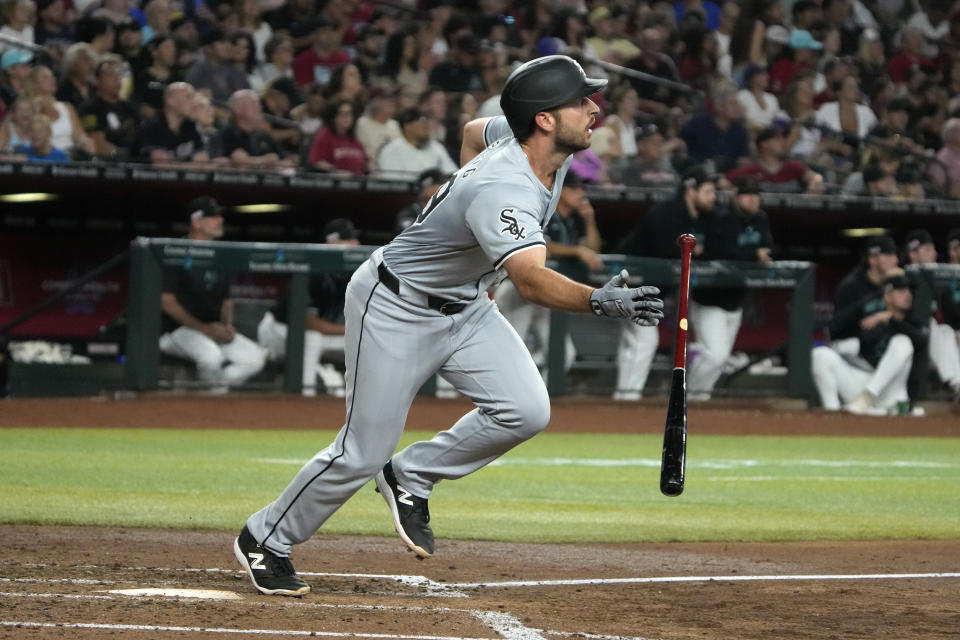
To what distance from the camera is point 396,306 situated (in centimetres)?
484

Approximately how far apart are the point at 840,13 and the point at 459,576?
15351 mm

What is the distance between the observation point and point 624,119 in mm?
15148

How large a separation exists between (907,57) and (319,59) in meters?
8.36

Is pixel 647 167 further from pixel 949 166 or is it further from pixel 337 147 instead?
pixel 949 166

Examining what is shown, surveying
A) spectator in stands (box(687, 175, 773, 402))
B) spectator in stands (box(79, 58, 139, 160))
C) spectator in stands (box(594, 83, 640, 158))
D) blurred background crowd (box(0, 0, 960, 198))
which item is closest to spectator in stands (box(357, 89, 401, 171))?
blurred background crowd (box(0, 0, 960, 198))

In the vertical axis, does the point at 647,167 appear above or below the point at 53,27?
below

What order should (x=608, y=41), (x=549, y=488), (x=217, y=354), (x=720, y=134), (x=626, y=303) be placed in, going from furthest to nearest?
(x=608, y=41), (x=720, y=134), (x=217, y=354), (x=549, y=488), (x=626, y=303)

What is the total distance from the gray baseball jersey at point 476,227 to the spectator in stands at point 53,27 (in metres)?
9.29

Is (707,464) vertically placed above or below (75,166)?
below

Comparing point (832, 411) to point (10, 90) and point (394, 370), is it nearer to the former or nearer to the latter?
point (10, 90)

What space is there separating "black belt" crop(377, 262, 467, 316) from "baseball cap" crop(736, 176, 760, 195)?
8975mm

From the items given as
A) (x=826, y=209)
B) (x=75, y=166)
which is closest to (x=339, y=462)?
(x=75, y=166)

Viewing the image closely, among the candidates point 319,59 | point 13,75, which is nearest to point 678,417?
point 13,75

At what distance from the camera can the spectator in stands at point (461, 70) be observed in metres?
15.1
